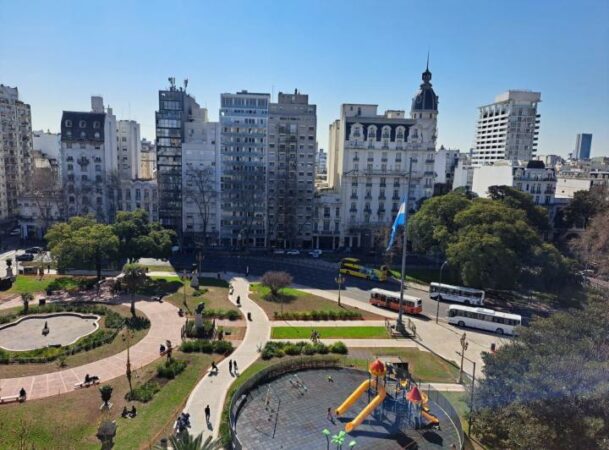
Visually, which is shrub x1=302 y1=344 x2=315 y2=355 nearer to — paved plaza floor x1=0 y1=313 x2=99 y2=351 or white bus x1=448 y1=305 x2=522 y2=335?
white bus x1=448 y1=305 x2=522 y2=335

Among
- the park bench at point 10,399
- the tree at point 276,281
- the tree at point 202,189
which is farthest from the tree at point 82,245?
the tree at point 202,189

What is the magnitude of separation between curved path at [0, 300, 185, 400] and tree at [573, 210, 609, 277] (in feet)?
174

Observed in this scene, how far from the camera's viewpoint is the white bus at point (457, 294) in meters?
60.7

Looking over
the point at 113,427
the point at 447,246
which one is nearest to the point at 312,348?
the point at 113,427

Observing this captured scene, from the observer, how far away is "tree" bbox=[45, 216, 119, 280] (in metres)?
58.0

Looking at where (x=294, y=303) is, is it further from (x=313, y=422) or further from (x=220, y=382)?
(x=313, y=422)

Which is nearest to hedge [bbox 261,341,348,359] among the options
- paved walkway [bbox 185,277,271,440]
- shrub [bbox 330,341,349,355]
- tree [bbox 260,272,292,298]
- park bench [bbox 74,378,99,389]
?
shrub [bbox 330,341,349,355]

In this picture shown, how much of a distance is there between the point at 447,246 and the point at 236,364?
40.0 meters

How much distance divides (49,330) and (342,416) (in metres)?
33.1

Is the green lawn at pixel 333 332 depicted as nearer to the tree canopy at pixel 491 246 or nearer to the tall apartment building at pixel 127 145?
the tree canopy at pixel 491 246

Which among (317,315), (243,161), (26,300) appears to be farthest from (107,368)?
(243,161)

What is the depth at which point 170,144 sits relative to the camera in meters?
92.1

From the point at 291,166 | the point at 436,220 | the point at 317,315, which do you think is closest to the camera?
the point at 317,315

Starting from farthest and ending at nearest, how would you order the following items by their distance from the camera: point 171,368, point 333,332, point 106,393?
point 333,332
point 171,368
point 106,393
